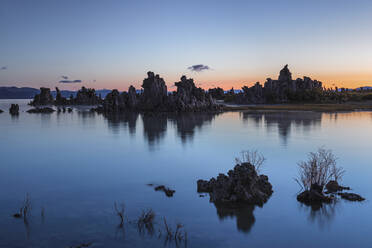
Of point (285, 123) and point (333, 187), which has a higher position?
point (285, 123)

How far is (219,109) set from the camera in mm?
77125

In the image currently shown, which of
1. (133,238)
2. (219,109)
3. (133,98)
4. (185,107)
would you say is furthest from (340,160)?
(133,98)

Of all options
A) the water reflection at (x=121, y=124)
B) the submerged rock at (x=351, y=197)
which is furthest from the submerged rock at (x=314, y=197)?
the water reflection at (x=121, y=124)

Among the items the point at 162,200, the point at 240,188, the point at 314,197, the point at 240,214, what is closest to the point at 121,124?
the point at 162,200

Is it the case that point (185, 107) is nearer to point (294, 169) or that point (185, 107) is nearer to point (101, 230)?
point (294, 169)

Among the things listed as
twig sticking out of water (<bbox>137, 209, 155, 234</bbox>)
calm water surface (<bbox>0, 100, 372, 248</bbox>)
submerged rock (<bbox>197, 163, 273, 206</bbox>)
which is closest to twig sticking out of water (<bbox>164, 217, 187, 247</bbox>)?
calm water surface (<bbox>0, 100, 372, 248</bbox>)

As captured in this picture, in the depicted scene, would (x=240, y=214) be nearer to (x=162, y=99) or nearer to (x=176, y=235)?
(x=176, y=235)

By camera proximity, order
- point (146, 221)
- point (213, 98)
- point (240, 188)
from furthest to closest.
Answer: point (213, 98)
point (240, 188)
point (146, 221)

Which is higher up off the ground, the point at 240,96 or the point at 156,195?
the point at 240,96

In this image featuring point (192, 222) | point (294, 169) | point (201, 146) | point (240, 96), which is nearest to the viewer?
point (192, 222)

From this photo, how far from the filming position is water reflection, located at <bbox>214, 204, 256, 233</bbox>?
9961 mm

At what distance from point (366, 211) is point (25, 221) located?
1237 cm

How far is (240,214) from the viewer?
10773mm

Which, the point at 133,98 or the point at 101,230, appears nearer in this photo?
the point at 101,230
